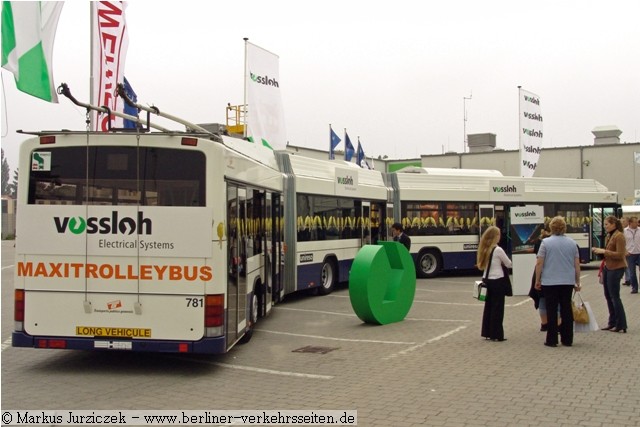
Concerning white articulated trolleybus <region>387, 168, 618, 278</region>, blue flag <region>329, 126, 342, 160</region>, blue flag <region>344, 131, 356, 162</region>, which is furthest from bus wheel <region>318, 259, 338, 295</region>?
blue flag <region>344, 131, 356, 162</region>

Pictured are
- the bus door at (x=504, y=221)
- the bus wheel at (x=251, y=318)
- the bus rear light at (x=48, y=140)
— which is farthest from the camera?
the bus door at (x=504, y=221)

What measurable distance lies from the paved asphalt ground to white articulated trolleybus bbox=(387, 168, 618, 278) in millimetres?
8948

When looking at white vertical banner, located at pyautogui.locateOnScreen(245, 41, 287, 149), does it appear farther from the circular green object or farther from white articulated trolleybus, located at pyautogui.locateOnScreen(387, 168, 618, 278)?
the circular green object

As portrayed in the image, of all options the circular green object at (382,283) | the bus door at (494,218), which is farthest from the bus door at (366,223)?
the circular green object at (382,283)

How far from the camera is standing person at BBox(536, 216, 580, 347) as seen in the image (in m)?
Result: 9.35

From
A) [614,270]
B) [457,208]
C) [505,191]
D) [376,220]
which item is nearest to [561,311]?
[614,270]

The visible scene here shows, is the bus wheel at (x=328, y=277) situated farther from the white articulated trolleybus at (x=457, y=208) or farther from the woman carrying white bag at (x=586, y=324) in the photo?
the woman carrying white bag at (x=586, y=324)

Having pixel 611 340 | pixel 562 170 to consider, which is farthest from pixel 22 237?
pixel 562 170

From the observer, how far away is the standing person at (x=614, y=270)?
10414 mm

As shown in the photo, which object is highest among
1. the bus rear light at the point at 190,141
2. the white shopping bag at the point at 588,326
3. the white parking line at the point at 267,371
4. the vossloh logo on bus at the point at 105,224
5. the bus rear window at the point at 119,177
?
the bus rear light at the point at 190,141

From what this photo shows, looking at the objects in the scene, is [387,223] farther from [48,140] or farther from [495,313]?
[48,140]

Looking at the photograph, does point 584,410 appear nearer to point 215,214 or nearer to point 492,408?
point 492,408

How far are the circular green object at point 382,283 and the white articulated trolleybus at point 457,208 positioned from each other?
25.1ft

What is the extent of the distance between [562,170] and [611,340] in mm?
37112
